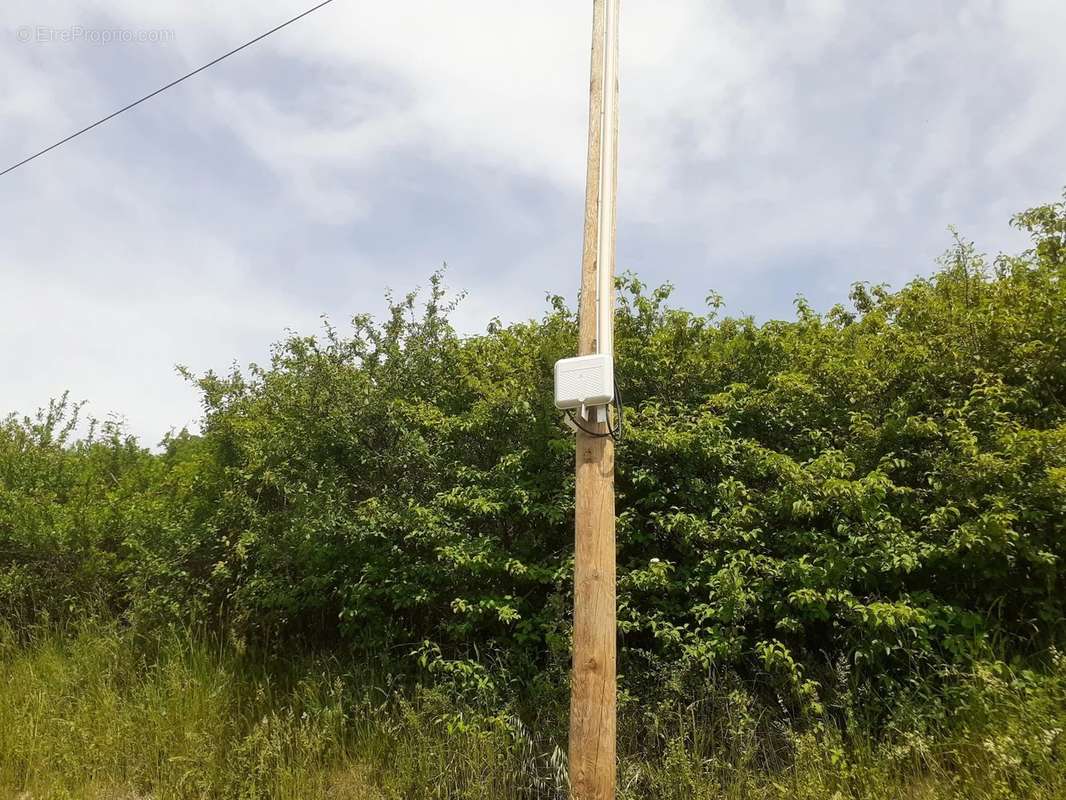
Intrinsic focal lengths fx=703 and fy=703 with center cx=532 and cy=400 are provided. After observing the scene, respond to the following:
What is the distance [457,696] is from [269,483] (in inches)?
109

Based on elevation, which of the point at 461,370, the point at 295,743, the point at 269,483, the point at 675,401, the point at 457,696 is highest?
the point at 461,370

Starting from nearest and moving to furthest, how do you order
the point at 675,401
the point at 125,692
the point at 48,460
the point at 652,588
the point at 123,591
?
the point at 652,588, the point at 675,401, the point at 125,692, the point at 123,591, the point at 48,460

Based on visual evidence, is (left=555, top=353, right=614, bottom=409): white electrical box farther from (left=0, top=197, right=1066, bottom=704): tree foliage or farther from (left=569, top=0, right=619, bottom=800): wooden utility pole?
(left=0, top=197, right=1066, bottom=704): tree foliage

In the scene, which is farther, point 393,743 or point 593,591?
point 393,743

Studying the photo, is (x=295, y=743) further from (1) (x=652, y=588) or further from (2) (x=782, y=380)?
(2) (x=782, y=380)

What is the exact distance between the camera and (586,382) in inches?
142

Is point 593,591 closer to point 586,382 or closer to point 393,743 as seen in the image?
point 586,382

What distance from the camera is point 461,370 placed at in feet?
21.6

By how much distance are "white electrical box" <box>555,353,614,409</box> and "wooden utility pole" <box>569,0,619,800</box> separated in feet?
0.54

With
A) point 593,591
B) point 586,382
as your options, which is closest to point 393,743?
point 593,591

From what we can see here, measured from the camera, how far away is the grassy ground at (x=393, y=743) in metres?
4.01

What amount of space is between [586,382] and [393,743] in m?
3.28

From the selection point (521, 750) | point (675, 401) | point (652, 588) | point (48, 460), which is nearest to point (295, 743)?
point (521, 750)

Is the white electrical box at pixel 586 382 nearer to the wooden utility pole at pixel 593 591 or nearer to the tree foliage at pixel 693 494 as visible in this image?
the wooden utility pole at pixel 593 591
